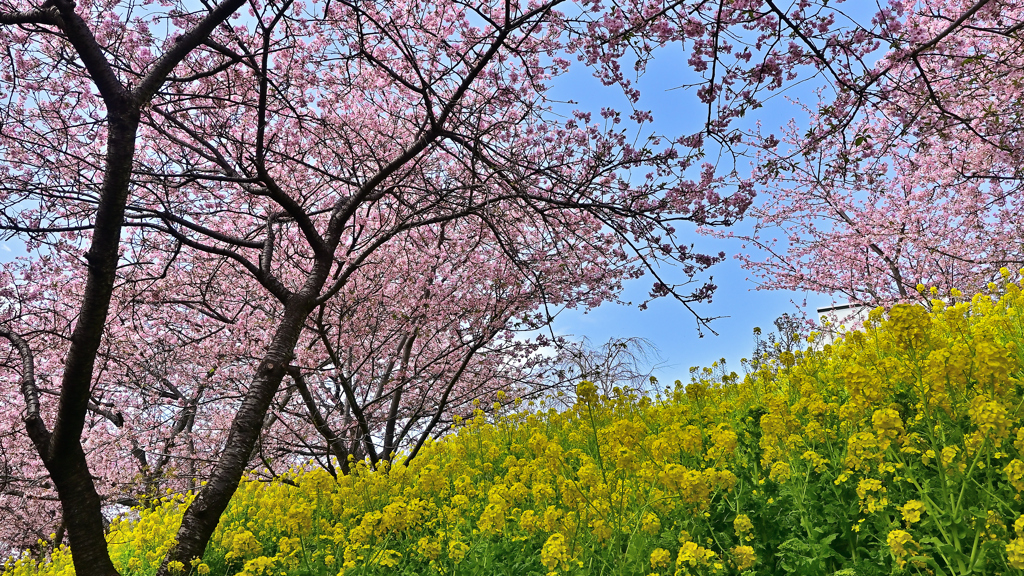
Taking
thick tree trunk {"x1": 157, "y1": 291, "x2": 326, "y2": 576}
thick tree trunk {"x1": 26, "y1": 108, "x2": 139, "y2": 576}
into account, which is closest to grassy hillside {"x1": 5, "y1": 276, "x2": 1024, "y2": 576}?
thick tree trunk {"x1": 157, "y1": 291, "x2": 326, "y2": 576}

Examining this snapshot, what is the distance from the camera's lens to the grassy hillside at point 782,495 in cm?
284

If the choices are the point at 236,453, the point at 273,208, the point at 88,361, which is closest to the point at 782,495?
the point at 236,453

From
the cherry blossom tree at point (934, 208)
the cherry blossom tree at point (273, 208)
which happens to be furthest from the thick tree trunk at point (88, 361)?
the cherry blossom tree at point (934, 208)

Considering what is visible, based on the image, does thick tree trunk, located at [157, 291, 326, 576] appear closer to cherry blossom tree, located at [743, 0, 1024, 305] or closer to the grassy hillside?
the grassy hillside

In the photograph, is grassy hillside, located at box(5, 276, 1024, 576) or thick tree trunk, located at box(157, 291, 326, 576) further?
thick tree trunk, located at box(157, 291, 326, 576)

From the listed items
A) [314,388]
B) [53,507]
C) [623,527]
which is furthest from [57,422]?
[53,507]

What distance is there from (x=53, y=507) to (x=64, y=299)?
6.18 metres

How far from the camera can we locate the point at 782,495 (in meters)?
3.53

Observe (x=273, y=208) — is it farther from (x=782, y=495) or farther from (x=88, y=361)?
(x=782, y=495)

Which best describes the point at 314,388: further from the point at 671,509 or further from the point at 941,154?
the point at 941,154

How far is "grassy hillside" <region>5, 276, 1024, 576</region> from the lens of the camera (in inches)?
112

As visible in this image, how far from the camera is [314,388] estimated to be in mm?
11281

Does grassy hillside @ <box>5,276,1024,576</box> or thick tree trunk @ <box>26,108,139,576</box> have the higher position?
thick tree trunk @ <box>26,108,139,576</box>

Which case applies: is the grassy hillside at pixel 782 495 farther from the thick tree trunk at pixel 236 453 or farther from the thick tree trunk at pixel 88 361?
the thick tree trunk at pixel 88 361
